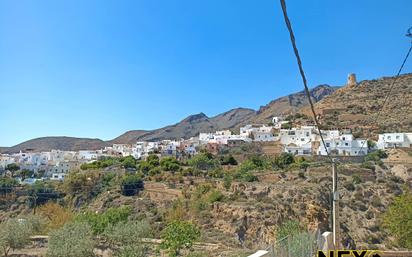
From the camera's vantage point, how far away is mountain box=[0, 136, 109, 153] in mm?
115875

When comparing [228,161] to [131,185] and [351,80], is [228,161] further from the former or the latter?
[351,80]

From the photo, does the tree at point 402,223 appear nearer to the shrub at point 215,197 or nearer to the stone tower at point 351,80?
the shrub at point 215,197

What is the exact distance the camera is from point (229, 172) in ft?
124

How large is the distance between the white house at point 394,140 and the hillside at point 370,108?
2.03m

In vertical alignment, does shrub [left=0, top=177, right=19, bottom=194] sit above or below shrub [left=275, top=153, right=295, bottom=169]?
below

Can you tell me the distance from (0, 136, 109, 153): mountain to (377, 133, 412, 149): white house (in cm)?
8629

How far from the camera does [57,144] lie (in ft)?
395

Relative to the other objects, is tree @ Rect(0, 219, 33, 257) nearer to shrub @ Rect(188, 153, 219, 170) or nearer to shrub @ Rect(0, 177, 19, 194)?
shrub @ Rect(0, 177, 19, 194)

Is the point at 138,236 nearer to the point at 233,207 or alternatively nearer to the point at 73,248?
the point at 73,248

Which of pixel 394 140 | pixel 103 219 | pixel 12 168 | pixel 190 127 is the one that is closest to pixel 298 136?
pixel 394 140

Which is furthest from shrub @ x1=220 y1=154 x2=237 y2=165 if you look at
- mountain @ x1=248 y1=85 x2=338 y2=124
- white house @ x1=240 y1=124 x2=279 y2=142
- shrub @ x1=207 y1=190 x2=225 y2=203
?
mountain @ x1=248 y1=85 x2=338 y2=124

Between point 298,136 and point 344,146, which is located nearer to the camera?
point 344,146

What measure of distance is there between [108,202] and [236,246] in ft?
51.1

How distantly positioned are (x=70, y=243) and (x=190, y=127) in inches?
4491
